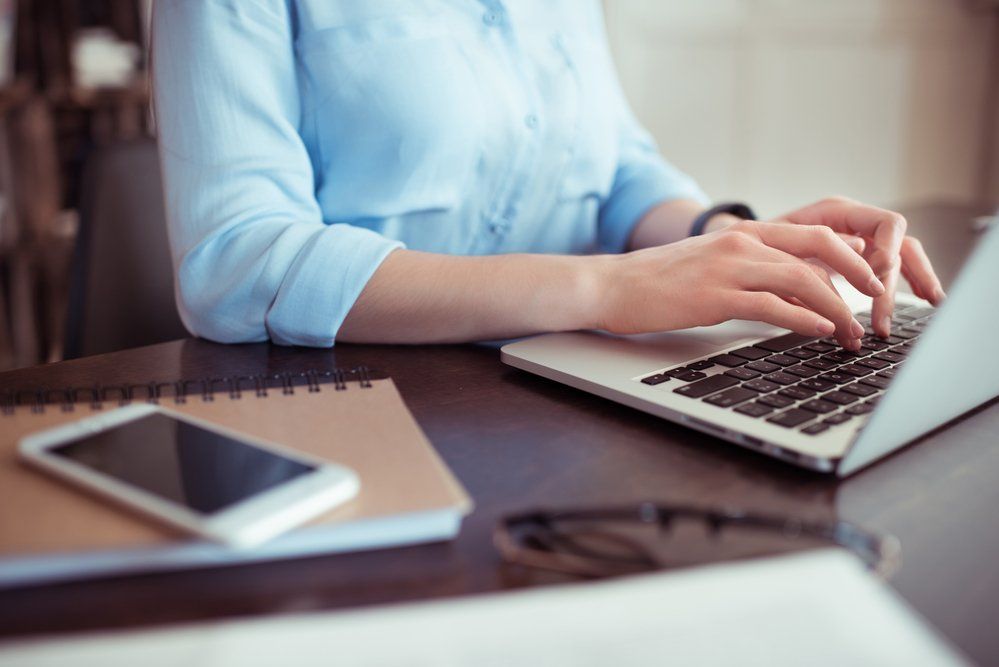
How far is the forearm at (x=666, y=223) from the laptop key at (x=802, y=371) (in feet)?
1.23

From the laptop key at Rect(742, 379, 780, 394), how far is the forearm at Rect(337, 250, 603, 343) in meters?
0.14

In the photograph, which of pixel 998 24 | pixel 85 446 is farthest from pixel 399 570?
pixel 998 24

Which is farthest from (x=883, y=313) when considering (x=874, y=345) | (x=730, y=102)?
(x=730, y=102)

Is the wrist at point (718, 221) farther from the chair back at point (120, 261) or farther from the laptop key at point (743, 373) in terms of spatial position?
the chair back at point (120, 261)

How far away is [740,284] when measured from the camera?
56 centimetres

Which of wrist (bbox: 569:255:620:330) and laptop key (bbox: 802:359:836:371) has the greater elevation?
wrist (bbox: 569:255:620:330)

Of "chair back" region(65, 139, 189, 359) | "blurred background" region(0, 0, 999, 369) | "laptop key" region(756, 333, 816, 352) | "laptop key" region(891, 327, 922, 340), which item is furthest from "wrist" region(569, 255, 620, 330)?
"blurred background" region(0, 0, 999, 369)

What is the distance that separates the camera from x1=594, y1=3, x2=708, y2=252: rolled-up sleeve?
98cm

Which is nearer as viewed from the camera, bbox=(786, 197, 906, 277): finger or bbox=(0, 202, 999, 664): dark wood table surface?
bbox=(0, 202, 999, 664): dark wood table surface

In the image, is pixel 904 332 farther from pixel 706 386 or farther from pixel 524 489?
pixel 524 489

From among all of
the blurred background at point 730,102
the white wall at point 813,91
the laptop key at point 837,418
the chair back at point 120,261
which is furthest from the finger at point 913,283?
the white wall at point 813,91

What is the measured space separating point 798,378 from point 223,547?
13.8 inches

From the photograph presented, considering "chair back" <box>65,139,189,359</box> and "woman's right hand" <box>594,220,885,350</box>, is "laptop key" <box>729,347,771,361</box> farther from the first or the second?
"chair back" <box>65,139,189,359</box>

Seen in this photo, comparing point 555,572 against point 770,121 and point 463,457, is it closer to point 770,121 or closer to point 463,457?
point 463,457
